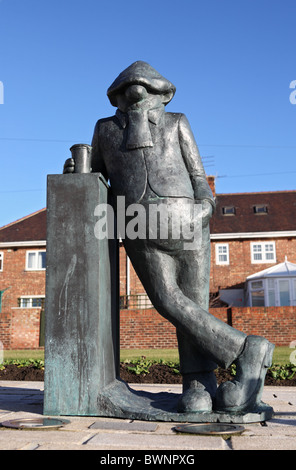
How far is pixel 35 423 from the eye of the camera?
10.1 feet

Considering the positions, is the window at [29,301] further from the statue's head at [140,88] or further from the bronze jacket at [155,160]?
the statue's head at [140,88]

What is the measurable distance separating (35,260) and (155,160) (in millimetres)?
22901

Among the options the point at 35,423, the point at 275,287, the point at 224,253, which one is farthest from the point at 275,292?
the point at 35,423

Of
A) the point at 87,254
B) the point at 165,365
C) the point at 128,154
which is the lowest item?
the point at 165,365

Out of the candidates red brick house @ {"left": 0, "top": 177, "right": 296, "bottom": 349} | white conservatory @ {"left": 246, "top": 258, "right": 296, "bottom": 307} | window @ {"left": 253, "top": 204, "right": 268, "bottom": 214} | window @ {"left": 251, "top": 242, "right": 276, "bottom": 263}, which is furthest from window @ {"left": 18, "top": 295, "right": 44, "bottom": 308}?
window @ {"left": 253, "top": 204, "right": 268, "bottom": 214}

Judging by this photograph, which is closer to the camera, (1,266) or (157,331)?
(157,331)

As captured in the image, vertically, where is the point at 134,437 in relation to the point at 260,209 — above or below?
below

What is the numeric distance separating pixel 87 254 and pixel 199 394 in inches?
50.2

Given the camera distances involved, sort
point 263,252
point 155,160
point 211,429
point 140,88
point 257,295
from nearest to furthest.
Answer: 1. point 211,429
2. point 155,160
3. point 140,88
4. point 257,295
5. point 263,252

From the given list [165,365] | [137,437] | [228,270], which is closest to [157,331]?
[165,365]

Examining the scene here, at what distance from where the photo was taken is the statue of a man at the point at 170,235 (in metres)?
3.34

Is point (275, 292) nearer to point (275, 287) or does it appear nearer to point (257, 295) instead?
point (275, 287)
